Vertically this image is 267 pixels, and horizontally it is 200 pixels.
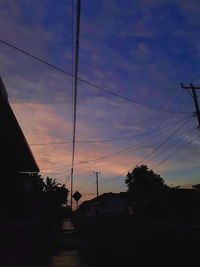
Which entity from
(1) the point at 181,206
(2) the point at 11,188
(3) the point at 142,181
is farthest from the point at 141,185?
(2) the point at 11,188

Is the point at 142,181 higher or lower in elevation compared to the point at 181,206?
higher

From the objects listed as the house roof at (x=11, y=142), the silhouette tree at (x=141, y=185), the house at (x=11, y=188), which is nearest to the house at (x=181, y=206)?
the silhouette tree at (x=141, y=185)

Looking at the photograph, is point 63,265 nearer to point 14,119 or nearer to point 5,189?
point 5,189

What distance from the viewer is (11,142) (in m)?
3.54

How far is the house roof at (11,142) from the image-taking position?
271cm

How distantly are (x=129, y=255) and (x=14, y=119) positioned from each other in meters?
9.26

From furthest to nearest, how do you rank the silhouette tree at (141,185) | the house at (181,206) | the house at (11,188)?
the silhouette tree at (141,185)
the house at (181,206)
the house at (11,188)

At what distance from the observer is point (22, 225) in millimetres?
4621

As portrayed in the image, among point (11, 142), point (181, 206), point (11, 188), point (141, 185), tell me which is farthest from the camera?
point (141, 185)

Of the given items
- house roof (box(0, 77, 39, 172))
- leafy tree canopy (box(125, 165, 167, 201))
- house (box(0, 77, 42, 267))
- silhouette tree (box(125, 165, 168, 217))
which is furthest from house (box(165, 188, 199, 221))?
house roof (box(0, 77, 39, 172))

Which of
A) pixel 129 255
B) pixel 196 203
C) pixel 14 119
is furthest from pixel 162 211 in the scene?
pixel 14 119

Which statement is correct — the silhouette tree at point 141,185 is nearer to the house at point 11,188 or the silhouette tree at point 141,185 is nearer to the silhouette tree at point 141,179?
the silhouette tree at point 141,179

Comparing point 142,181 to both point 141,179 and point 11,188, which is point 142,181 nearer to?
point 141,179

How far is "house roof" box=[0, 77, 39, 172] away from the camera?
8.88ft
